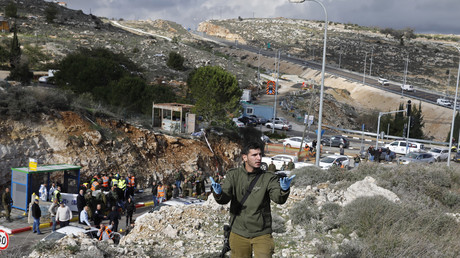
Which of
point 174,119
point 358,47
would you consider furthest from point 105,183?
point 358,47

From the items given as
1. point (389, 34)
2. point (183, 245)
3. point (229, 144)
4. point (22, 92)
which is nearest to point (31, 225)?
point (183, 245)

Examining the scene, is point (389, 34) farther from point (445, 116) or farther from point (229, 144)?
point (229, 144)

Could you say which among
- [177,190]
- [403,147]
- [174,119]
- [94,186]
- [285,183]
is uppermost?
[285,183]

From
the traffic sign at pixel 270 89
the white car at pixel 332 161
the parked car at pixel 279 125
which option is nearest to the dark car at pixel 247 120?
the parked car at pixel 279 125

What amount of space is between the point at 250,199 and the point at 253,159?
495 millimetres

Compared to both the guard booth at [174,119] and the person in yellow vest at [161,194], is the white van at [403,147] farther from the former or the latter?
the person in yellow vest at [161,194]

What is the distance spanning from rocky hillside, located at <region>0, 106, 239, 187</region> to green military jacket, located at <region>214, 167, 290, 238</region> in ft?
58.8

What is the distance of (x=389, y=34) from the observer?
15475cm

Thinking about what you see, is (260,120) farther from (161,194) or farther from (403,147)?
(161,194)

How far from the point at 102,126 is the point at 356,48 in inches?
4362

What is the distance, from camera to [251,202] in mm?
5164

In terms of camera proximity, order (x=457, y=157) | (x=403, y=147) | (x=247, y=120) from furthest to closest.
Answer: (x=247, y=120), (x=403, y=147), (x=457, y=157)

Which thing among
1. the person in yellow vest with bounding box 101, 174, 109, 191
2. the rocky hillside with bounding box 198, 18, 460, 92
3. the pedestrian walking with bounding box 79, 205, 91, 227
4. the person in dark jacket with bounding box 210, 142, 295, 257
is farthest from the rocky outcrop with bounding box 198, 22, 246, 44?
the person in dark jacket with bounding box 210, 142, 295, 257

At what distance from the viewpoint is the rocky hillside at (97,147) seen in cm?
2130
